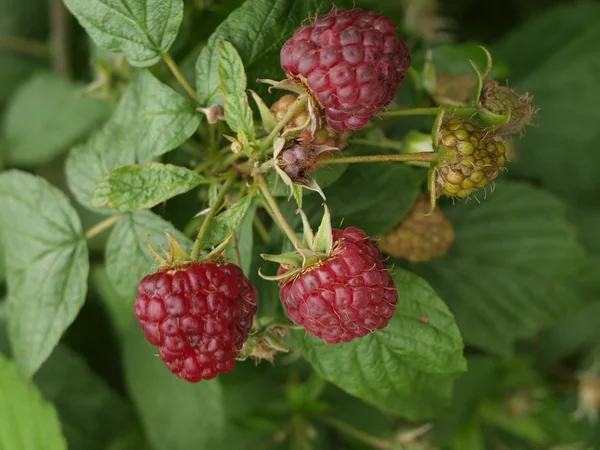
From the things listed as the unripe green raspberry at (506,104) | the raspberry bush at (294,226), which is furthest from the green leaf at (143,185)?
the unripe green raspberry at (506,104)

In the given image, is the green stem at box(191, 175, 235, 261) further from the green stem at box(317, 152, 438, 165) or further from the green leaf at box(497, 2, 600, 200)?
the green leaf at box(497, 2, 600, 200)

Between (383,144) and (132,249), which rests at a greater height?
(383,144)

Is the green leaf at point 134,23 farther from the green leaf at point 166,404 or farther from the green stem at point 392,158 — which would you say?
the green leaf at point 166,404

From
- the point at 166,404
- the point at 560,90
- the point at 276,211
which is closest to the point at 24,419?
the point at 166,404

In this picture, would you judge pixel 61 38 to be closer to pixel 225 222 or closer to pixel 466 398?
pixel 225 222

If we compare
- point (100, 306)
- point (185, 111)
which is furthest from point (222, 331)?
point (100, 306)
